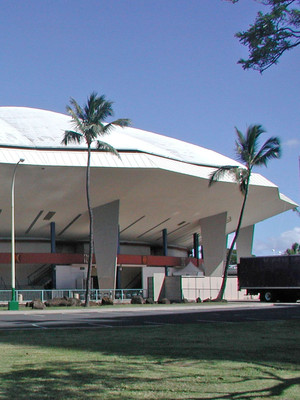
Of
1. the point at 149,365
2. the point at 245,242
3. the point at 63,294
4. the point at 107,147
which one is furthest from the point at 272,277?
the point at 149,365

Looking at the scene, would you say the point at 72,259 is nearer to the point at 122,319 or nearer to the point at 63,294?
the point at 63,294

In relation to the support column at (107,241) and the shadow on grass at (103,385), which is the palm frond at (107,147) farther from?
the shadow on grass at (103,385)

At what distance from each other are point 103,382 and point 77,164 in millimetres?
32861

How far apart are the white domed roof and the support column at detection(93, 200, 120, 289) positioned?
575 cm

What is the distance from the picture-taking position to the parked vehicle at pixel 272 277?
40.4m

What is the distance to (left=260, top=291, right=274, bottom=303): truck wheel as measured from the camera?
4206cm

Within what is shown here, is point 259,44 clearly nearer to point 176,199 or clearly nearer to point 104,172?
point 104,172

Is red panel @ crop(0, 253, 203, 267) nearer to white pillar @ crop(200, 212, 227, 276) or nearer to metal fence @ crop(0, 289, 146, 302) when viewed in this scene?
white pillar @ crop(200, 212, 227, 276)

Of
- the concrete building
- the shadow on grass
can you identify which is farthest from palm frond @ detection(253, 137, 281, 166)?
the shadow on grass

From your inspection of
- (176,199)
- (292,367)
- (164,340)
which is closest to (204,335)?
(164,340)

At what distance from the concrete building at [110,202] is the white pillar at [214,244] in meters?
0.10

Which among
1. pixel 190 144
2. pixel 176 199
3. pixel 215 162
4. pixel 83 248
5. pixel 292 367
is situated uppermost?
pixel 190 144

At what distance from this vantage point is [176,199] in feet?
160

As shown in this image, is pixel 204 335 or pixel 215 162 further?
pixel 215 162
